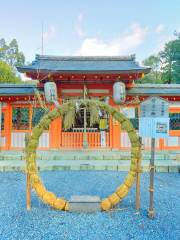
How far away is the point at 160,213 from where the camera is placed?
491cm

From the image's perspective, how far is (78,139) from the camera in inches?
432

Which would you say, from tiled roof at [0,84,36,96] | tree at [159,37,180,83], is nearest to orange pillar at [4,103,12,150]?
tiled roof at [0,84,36,96]

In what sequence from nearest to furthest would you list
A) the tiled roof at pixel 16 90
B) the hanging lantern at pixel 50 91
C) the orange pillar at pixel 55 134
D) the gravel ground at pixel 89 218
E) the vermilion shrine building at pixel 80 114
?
the gravel ground at pixel 89 218
the hanging lantern at pixel 50 91
the tiled roof at pixel 16 90
the vermilion shrine building at pixel 80 114
the orange pillar at pixel 55 134

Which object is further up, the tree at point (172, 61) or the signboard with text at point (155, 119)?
the tree at point (172, 61)

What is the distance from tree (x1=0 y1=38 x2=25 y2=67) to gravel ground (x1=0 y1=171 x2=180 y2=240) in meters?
42.4

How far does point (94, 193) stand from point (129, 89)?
20.4 ft

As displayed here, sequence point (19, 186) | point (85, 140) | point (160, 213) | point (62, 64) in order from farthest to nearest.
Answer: point (62, 64), point (85, 140), point (19, 186), point (160, 213)

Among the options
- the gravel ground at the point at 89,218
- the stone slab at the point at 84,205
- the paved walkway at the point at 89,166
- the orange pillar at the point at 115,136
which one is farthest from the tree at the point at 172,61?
the stone slab at the point at 84,205

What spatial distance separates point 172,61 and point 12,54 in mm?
31077

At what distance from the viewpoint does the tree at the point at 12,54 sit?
45.9 metres

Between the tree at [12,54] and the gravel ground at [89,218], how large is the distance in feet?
139

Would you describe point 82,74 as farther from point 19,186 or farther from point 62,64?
point 19,186

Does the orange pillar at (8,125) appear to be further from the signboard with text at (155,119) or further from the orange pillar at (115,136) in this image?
the signboard with text at (155,119)

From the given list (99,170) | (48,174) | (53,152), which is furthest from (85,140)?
(48,174)
